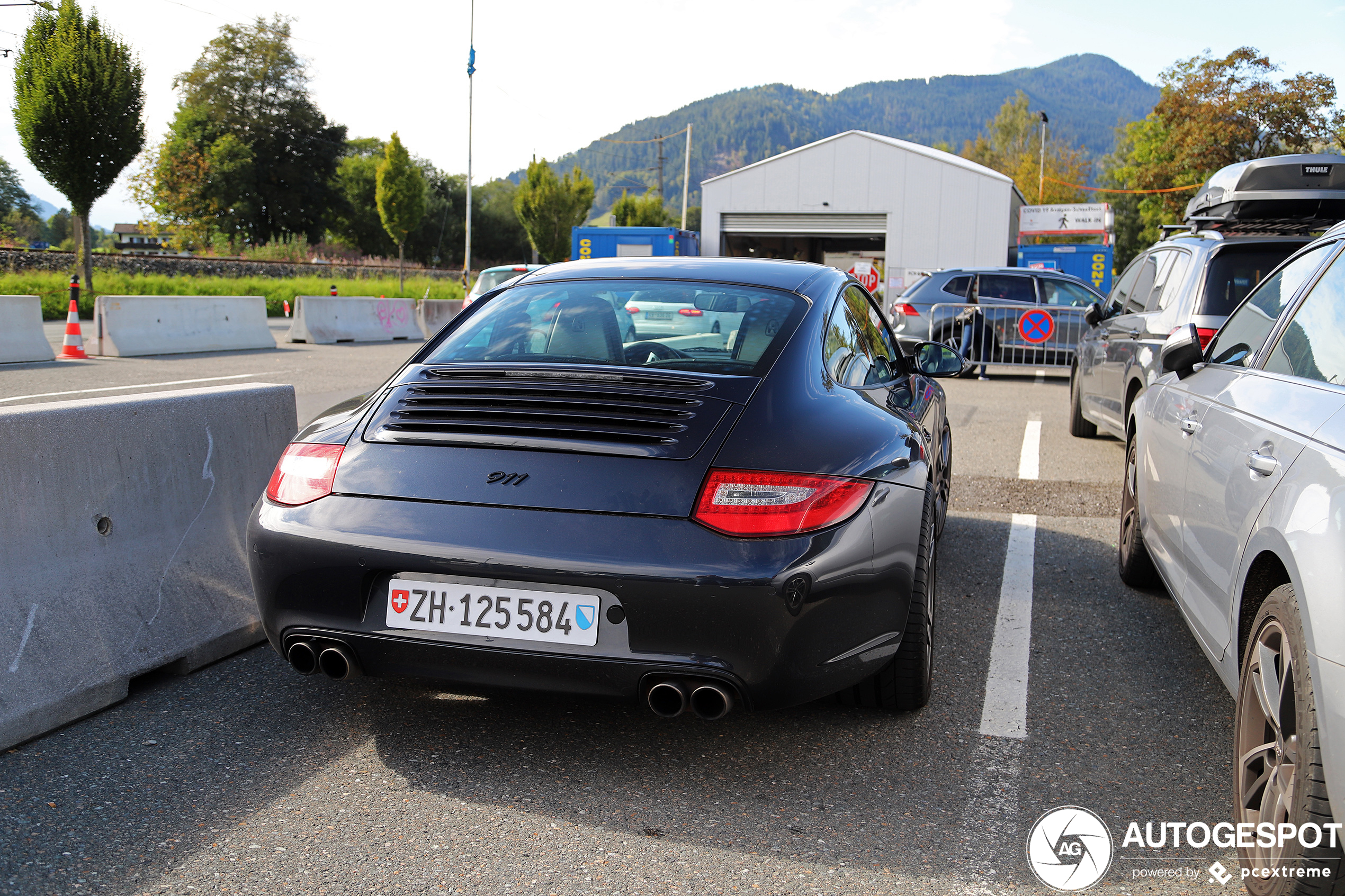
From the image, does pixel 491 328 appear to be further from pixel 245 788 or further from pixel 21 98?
pixel 21 98

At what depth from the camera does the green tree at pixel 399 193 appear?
4044 centimetres

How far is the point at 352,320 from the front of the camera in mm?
18891

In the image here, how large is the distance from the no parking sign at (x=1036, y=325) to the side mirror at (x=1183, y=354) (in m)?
12.0

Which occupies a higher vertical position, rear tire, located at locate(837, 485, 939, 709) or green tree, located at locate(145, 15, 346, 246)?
green tree, located at locate(145, 15, 346, 246)

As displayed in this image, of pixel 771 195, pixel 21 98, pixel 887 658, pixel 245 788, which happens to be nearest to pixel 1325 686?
pixel 887 658

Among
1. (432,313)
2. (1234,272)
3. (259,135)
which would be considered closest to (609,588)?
(1234,272)

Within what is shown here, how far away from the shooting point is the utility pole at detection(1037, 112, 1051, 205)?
66.1 m

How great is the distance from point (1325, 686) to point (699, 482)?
135 cm

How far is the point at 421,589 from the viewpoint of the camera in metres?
2.61

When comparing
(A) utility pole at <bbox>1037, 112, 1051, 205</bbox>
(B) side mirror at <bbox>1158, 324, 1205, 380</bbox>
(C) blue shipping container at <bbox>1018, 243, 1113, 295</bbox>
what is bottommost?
(B) side mirror at <bbox>1158, 324, 1205, 380</bbox>

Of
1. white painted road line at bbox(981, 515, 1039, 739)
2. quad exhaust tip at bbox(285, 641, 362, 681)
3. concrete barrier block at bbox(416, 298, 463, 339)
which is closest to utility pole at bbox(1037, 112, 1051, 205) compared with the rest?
concrete barrier block at bbox(416, 298, 463, 339)

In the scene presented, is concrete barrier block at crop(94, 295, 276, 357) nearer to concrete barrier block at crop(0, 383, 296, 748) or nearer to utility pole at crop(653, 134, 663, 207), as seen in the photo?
concrete barrier block at crop(0, 383, 296, 748)

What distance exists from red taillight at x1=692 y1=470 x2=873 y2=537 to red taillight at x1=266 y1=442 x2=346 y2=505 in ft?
3.37

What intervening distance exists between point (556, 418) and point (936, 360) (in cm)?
230
